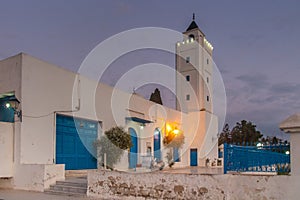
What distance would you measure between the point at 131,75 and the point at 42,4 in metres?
6.33

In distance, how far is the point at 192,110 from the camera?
2948 cm

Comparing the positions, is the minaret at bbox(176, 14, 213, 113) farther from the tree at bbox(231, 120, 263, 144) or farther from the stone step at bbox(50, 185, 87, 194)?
the stone step at bbox(50, 185, 87, 194)

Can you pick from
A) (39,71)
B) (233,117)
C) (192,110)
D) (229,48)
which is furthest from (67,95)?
(233,117)

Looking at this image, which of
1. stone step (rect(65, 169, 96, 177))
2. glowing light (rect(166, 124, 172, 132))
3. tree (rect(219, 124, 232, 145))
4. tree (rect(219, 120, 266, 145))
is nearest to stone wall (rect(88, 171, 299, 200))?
stone step (rect(65, 169, 96, 177))

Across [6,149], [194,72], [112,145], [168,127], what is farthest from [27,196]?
[194,72]

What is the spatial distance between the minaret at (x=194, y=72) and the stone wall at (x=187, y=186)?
20746mm

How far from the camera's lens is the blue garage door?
13207mm

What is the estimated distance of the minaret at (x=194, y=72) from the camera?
98.4ft

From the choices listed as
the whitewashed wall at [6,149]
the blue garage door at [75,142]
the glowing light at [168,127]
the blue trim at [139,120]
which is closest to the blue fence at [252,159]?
the whitewashed wall at [6,149]

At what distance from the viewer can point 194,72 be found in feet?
99.5

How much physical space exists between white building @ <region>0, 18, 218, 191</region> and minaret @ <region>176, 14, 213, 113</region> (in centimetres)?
878

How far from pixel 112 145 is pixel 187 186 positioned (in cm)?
615

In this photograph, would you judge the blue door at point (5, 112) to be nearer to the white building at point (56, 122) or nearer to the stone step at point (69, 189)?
the white building at point (56, 122)

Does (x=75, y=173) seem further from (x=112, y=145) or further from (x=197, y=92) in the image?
(x=197, y=92)
